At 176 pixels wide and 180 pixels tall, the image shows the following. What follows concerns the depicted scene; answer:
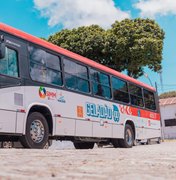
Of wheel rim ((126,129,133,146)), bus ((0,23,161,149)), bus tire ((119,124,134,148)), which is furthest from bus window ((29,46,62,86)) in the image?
wheel rim ((126,129,133,146))

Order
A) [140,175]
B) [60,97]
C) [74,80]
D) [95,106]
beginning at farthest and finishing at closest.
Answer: [95,106], [74,80], [60,97], [140,175]

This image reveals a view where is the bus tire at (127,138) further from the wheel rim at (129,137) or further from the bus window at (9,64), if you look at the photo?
the bus window at (9,64)

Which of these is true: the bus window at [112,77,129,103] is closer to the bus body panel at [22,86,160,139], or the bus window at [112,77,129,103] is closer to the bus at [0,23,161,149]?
the bus at [0,23,161,149]

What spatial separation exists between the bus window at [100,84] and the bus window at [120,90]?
0.51 metres

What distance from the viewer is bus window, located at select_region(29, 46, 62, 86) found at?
381 inches

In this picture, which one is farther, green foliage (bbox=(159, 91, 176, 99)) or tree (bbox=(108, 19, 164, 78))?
green foliage (bbox=(159, 91, 176, 99))

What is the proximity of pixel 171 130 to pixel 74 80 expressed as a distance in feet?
129

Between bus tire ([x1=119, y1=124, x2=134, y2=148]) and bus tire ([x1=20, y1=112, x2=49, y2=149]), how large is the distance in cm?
574

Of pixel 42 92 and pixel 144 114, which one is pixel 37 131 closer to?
pixel 42 92

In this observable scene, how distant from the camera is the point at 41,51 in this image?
10.2 m

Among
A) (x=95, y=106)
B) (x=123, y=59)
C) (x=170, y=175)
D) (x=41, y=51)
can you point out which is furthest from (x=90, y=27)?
(x=170, y=175)

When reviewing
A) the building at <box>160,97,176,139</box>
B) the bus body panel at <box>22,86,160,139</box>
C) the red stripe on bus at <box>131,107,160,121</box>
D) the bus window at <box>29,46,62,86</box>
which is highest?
the building at <box>160,97,176,139</box>

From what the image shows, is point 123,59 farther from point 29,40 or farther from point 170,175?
point 170,175

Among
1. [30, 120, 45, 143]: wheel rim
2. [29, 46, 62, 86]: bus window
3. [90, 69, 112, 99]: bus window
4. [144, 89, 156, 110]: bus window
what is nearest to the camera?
[30, 120, 45, 143]: wheel rim
